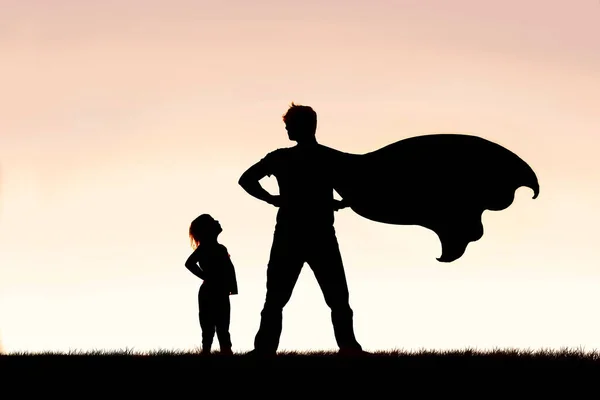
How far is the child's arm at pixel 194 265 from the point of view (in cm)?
1452

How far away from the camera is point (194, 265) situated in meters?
14.5

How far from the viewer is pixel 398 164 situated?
13.0m

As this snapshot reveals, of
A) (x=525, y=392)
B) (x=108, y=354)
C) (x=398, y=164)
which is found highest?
(x=398, y=164)

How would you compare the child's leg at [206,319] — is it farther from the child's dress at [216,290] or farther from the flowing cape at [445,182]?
the flowing cape at [445,182]

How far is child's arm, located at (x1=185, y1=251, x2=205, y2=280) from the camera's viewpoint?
14.5 m

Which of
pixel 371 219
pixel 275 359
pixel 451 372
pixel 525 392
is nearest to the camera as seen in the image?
pixel 525 392

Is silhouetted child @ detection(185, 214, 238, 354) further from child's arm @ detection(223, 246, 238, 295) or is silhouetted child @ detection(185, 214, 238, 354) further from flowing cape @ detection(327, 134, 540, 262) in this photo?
flowing cape @ detection(327, 134, 540, 262)

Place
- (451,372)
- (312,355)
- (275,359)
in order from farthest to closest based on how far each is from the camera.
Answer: (312,355) → (275,359) → (451,372)

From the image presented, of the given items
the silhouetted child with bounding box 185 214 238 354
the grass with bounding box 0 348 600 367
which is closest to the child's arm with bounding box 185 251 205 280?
the silhouetted child with bounding box 185 214 238 354

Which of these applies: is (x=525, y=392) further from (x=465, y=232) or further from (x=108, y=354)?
(x=108, y=354)

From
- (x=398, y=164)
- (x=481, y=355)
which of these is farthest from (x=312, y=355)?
(x=398, y=164)

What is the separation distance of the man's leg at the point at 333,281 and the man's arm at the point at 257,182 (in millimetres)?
690

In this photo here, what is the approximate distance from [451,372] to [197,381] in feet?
7.81

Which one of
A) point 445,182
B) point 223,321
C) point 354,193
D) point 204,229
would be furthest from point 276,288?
point 204,229
